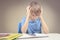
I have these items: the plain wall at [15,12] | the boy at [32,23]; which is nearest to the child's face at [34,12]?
the boy at [32,23]

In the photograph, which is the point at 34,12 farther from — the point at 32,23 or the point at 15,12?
the point at 15,12

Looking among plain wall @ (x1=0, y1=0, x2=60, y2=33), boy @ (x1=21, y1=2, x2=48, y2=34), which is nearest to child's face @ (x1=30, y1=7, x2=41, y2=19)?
boy @ (x1=21, y1=2, x2=48, y2=34)

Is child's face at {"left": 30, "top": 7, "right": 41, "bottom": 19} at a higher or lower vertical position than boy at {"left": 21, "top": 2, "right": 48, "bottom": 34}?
higher

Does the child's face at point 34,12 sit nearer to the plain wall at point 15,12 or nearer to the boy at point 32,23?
the boy at point 32,23

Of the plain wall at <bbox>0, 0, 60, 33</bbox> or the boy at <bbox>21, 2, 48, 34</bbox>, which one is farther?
the plain wall at <bbox>0, 0, 60, 33</bbox>

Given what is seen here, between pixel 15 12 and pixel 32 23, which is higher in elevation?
pixel 15 12

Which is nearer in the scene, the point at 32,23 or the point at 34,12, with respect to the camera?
the point at 34,12

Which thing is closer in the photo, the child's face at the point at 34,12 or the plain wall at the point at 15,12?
the child's face at the point at 34,12

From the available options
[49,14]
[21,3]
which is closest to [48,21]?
[49,14]

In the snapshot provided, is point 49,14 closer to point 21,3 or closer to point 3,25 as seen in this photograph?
point 21,3

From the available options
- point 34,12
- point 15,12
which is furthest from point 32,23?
point 15,12

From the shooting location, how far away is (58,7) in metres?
1.61

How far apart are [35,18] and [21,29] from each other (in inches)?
9.3

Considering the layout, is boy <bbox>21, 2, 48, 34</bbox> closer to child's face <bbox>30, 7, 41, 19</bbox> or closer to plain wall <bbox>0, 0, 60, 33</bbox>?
child's face <bbox>30, 7, 41, 19</bbox>
